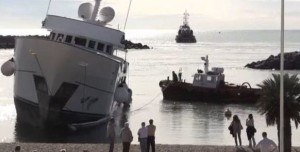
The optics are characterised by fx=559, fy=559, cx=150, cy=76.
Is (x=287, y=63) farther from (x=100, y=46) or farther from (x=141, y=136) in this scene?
(x=141, y=136)

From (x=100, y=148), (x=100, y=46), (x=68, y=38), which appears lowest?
(x=100, y=148)

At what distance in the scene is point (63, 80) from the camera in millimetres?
30906

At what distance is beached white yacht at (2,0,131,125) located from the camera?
101 feet

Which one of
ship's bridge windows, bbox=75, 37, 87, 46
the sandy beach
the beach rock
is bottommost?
the sandy beach

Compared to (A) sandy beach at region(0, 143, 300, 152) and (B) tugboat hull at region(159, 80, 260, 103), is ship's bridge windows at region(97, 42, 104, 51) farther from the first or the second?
(B) tugboat hull at region(159, 80, 260, 103)

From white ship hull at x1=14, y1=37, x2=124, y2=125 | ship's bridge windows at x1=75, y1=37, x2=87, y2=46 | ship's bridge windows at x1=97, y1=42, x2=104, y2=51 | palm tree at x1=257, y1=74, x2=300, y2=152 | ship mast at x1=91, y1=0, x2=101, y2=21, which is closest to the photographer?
palm tree at x1=257, y1=74, x2=300, y2=152

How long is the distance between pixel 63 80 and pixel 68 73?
18.7 inches

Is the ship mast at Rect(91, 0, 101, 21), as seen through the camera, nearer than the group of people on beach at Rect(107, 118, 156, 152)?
No

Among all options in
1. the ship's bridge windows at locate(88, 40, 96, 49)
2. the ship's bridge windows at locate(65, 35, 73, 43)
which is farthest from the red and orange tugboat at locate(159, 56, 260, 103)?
the ship's bridge windows at locate(65, 35, 73, 43)

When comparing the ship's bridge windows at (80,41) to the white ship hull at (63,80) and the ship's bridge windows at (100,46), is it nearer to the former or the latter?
the ship's bridge windows at (100,46)

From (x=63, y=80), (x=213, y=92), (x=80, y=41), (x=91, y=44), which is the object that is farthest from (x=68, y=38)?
(x=213, y=92)

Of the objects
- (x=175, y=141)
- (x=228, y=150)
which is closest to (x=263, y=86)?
(x=228, y=150)

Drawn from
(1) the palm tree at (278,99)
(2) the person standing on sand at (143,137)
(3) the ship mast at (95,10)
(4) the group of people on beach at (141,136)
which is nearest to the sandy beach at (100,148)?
(4) the group of people on beach at (141,136)

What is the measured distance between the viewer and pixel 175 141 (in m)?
29.6
